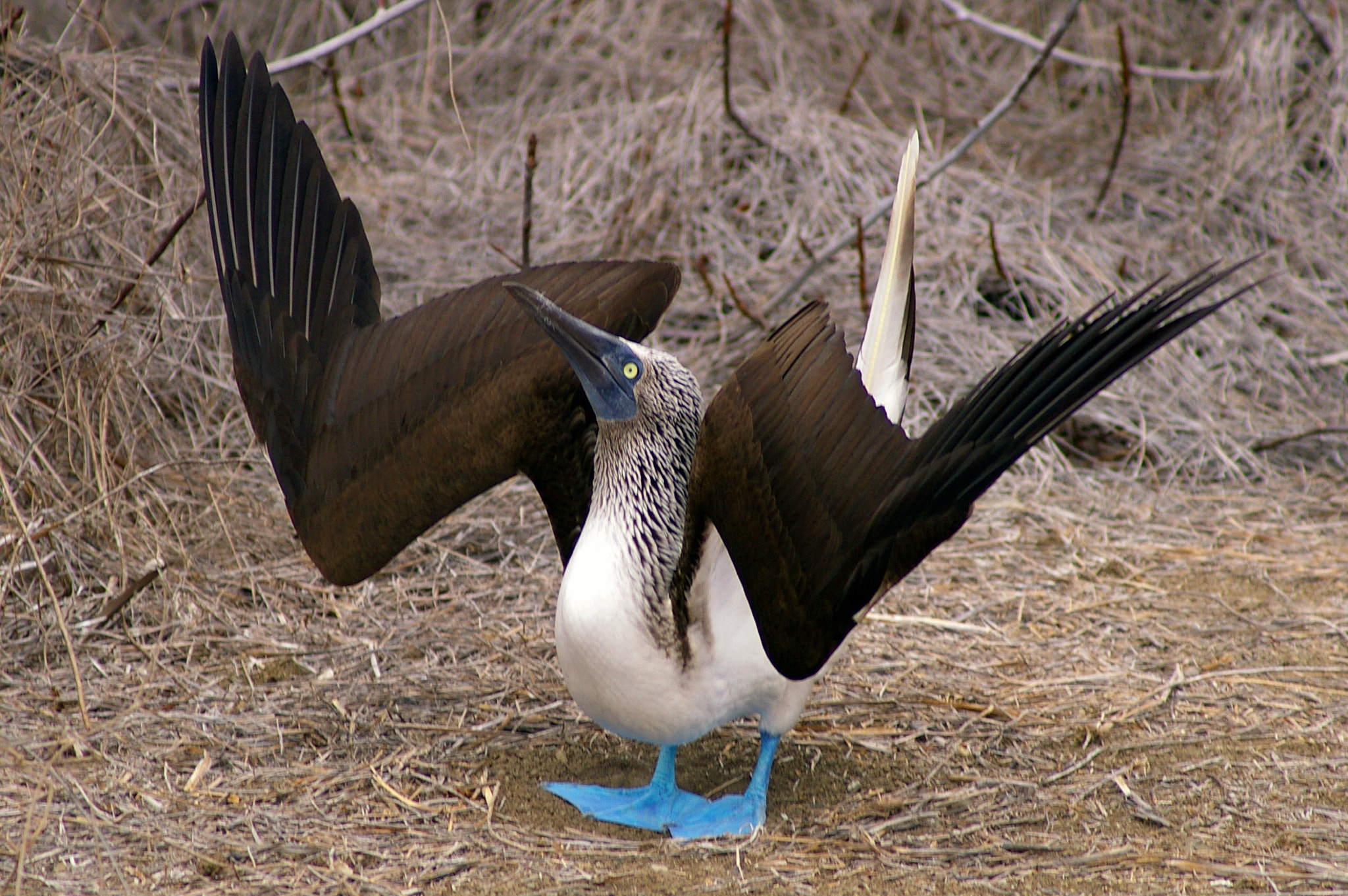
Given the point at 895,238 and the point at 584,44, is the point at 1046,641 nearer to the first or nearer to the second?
the point at 895,238

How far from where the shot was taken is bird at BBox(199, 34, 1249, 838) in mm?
2742

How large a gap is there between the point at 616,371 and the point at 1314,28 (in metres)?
5.56

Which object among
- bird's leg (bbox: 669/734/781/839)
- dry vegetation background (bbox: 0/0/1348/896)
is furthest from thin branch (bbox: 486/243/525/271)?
bird's leg (bbox: 669/734/781/839)

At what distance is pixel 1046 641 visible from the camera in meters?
4.20

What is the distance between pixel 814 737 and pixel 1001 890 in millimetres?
942

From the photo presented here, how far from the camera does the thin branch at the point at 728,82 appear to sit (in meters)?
5.59

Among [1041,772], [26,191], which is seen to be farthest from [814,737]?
[26,191]

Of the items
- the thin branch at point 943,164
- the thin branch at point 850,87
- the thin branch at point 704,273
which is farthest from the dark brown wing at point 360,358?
the thin branch at point 850,87

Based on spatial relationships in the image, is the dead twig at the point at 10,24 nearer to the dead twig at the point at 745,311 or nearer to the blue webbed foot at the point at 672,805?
the dead twig at the point at 745,311

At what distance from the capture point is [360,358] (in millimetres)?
3557

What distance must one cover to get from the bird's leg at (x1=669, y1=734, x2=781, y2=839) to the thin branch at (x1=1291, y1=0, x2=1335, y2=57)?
18.3 feet

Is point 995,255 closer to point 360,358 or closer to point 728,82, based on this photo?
point 728,82

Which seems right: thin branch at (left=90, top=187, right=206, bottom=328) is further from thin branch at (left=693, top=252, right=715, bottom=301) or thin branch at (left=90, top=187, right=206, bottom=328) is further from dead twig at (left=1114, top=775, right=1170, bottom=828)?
dead twig at (left=1114, top=775, right=1170, bottom=828)

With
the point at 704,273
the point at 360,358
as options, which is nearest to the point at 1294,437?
the point at 704,273
